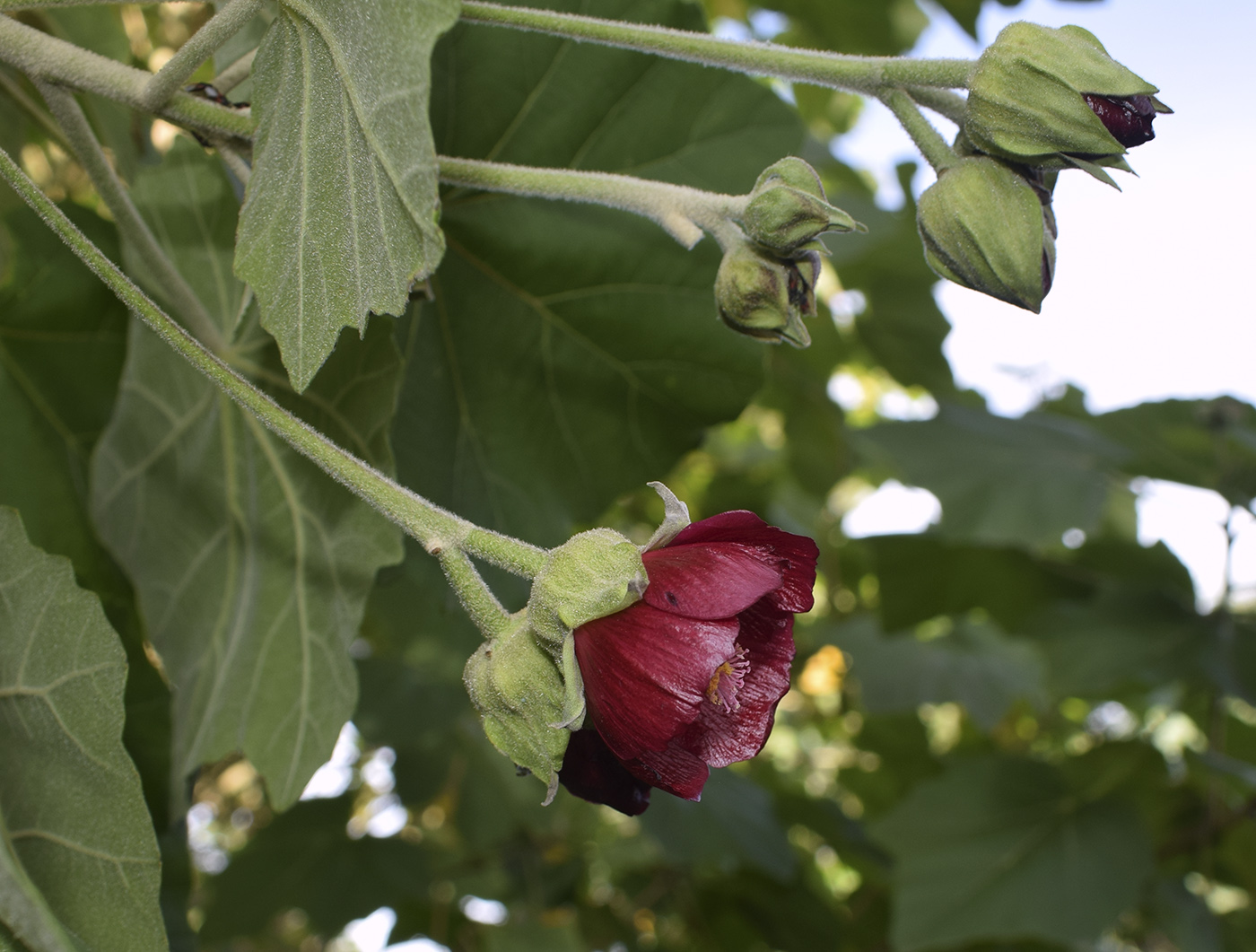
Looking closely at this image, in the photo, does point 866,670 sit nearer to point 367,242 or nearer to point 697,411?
point 697,411

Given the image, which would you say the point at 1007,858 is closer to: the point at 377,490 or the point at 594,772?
the point at 594,772

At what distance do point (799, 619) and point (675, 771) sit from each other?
277 centimetres

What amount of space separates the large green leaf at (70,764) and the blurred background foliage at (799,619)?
223 mm

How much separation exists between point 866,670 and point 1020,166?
2073mm

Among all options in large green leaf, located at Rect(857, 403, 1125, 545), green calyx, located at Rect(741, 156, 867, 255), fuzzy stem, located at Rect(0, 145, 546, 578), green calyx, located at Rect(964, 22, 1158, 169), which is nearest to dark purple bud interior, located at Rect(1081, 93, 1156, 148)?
green calyx, located at Rect(964, 22, 1158, 169)

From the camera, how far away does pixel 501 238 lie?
1.03 metres

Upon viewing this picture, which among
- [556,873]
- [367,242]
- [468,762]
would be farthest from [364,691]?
[367,242]

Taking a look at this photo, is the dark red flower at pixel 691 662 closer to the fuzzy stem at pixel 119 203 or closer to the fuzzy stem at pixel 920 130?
the fuzzy stem at pixel 920 130

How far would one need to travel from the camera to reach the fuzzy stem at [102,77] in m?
0.64

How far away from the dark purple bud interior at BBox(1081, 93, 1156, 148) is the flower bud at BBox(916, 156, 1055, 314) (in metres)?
0.06

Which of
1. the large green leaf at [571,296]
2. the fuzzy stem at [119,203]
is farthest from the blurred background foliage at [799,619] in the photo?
the fuzzy stem at [119,203]

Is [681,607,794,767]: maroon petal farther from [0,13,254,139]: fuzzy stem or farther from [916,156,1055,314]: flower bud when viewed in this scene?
[0,13,254,139]: fuzzy stem


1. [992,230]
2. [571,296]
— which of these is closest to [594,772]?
[992,230]

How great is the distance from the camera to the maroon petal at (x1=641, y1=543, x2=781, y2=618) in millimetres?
519
